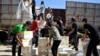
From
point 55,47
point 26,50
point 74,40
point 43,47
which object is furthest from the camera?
point 74,40

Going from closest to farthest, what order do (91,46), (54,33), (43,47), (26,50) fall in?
1. (91,46)
2. (26,50)
3. (54,33)
4. (43,47)

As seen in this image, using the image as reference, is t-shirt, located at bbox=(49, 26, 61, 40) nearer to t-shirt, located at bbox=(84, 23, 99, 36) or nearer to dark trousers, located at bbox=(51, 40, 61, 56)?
dark trousers, located at bbox=(51, 40, 61, 56)

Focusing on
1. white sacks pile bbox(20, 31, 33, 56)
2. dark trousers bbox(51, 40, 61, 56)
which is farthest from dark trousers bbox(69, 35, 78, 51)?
dark trousers bbox(51, 40, 61, 56)

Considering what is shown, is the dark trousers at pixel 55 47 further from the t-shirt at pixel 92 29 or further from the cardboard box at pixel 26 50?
the t-shirt at pixel 92 29

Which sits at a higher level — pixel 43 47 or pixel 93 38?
pixel 93 38

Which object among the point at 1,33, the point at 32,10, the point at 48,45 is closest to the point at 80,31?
the point at 32,10

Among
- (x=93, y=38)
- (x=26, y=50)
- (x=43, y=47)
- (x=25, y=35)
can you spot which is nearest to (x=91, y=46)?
(x=93, y=38)

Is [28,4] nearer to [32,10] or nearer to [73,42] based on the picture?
[32,10]

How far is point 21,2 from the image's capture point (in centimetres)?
2508

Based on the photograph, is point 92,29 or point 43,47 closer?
point 92,29

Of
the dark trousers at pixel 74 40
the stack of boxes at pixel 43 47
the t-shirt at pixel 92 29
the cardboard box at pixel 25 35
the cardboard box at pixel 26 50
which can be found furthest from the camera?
the dark trousers at pixel 74 40

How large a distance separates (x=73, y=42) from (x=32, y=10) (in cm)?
556

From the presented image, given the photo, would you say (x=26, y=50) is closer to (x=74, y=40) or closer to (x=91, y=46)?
(x=91, y=46)

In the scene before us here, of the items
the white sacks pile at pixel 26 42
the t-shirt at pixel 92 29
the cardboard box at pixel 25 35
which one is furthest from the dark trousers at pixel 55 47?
the t-shirt at pixel 92 29
